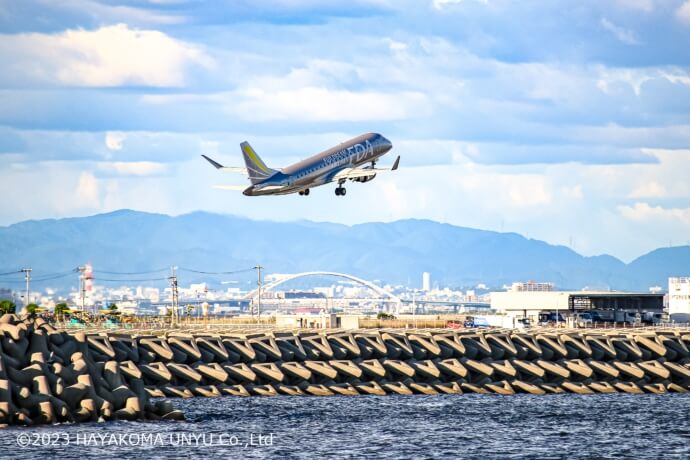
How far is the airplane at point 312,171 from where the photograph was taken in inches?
4075

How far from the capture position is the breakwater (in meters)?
56.4

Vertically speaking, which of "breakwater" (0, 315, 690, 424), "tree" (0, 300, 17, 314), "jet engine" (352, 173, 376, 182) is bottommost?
"breakwater" (0, 315, 690, 424)

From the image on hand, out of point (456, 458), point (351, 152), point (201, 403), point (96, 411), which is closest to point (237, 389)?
point (201, 403)

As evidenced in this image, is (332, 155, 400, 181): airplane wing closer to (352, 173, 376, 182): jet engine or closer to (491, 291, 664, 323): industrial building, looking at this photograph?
(352, 173, 376, 182): jet engine

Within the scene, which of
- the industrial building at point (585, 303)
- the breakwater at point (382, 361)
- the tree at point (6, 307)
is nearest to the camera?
the breakwater at point (382, 361)

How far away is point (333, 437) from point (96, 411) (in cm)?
788

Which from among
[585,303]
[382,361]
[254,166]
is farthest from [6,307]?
[382,361]

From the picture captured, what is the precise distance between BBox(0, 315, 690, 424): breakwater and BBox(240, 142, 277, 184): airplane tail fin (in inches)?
1659

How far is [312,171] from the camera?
354 feet

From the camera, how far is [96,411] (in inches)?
1839

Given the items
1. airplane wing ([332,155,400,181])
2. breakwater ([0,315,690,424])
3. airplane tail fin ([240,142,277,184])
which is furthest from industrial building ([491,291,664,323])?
breakwater ([0,315,690,424])

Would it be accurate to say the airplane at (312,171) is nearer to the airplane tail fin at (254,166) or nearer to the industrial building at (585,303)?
the airplane tail fin at (254,166)

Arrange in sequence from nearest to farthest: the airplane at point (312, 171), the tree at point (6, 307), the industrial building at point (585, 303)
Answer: the airplane at point (312, 171), the tree at point (6, 307), the industrial building at point (585, 303)

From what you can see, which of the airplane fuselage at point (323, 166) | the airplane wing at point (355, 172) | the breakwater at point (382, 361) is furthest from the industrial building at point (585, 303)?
the breakwater at point (382, 361)
